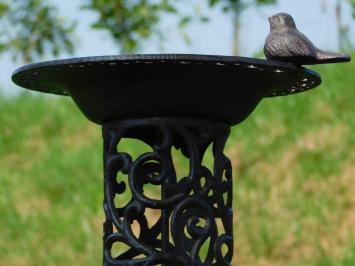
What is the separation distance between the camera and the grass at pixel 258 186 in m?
6.79

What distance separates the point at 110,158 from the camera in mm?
3531

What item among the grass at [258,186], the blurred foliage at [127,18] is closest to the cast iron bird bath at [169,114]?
the grass at [258,186]

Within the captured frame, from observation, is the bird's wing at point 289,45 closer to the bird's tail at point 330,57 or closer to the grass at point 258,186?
the bird's tail at point 330,57

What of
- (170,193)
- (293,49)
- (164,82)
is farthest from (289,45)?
(170,193)

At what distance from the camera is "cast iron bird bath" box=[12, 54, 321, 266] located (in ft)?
10.8

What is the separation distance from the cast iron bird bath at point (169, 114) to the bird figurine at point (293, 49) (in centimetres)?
4

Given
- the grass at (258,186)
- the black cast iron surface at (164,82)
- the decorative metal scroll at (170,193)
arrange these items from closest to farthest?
the black cast iron surface at (164,82)
the decorative metal scroll at (170,193)
the grass at (258,186)

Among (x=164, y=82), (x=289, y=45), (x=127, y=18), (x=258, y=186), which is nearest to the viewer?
(x=164, y=82)

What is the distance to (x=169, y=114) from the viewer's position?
3400mm

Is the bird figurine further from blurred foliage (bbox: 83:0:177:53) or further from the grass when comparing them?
blurred foliage (bbox: 83:0:177:53)

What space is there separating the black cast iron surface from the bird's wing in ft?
0.21

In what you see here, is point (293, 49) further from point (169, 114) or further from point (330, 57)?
point (169, 114)

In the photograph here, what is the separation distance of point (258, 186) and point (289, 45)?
4031 mm

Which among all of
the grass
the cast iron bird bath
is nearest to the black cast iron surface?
the cast iron bird bath
